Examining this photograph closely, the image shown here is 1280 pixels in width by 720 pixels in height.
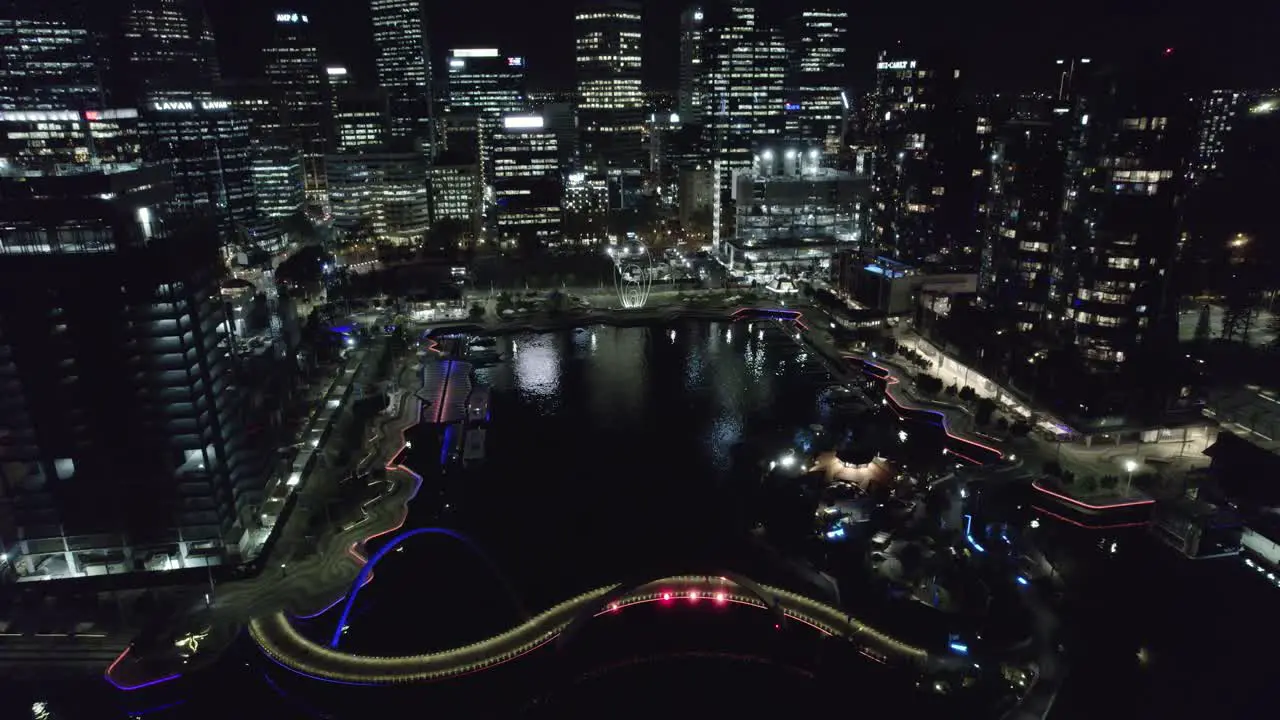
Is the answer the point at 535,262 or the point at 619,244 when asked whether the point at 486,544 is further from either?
the point at 619,244

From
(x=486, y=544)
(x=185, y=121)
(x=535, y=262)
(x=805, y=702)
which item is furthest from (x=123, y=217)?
(x=185, y=121)

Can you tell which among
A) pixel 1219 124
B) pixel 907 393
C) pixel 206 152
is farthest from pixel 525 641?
pixel 1219 124

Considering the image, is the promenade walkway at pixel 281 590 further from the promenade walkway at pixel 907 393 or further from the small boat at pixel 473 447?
the promenade walkway at pixel 907 393

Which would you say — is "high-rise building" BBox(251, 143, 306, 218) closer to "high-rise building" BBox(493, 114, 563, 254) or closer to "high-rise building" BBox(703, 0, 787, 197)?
"high-rise building" BBox(493, 114, 563, 254)

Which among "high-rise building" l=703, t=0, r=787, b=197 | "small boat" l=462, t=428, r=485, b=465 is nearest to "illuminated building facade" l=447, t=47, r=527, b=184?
"high-rise building" l=703, t=0, r=787, b=197

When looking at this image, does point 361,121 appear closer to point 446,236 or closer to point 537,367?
point 446,236
